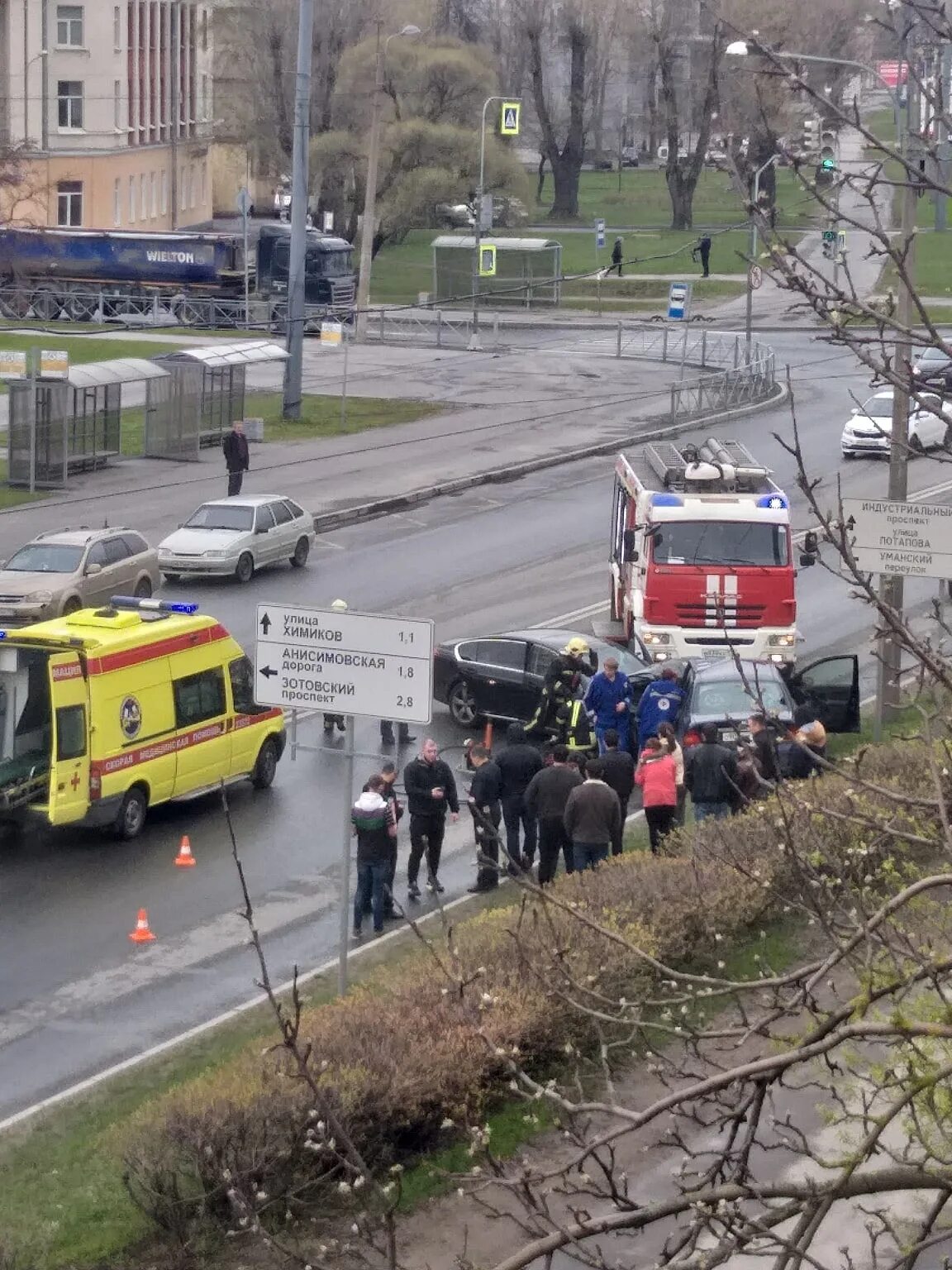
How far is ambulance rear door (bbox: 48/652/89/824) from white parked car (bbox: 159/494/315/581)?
1147 centimetres

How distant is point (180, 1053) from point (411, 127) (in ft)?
216

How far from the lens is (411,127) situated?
74562mm

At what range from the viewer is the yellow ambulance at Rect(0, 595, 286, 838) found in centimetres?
1712

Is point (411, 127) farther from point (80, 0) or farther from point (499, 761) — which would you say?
point (499, 761)

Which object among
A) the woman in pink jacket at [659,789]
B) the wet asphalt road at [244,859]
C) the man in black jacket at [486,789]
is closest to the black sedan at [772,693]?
the wet asphalt road at [244,859]

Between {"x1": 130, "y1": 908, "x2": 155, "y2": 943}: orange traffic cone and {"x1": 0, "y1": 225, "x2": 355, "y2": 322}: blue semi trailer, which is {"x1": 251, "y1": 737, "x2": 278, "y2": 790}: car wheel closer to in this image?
{"x1": 130, "y1": 908, "x2": 155, "y2": 943}: orange traffic cone

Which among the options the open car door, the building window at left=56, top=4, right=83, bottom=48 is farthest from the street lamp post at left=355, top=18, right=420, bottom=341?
the open car door

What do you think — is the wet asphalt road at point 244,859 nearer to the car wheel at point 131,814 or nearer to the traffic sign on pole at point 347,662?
the car wheel at point 131,814

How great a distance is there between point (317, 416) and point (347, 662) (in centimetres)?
3340

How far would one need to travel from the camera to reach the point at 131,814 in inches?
699

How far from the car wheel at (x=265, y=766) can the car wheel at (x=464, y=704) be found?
9.06ft

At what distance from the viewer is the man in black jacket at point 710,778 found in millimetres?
16016

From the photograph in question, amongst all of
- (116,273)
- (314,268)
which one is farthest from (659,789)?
(314,268)

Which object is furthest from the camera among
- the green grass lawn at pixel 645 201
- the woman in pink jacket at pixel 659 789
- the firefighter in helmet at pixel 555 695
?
the green grass lawn at pixel 645 201
